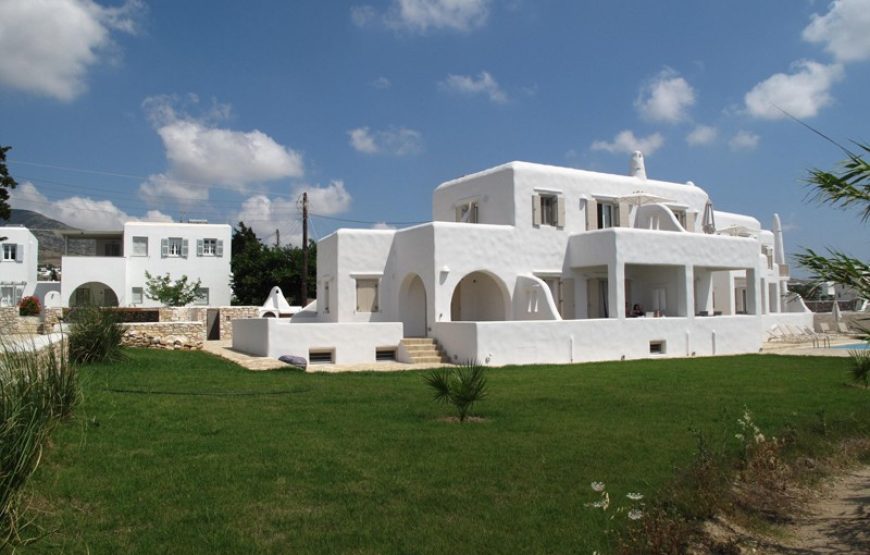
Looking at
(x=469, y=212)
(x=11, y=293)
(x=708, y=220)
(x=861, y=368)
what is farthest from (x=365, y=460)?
(x=11, y=293)

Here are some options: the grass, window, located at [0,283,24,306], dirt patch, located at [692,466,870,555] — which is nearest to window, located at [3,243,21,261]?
window, located at [0,283,24,306]

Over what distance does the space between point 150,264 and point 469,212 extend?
1124 inches

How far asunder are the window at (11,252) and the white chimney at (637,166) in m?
41.9

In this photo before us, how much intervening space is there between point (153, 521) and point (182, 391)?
762 centimetres

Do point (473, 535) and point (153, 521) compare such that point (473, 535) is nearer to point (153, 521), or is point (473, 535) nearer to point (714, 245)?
point (153, 521)

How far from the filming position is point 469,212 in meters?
26.4

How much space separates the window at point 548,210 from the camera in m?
24.8

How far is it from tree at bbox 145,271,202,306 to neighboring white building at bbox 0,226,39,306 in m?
9.69

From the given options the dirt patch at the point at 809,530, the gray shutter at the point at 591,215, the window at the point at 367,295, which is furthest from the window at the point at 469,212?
the dirt patch at the point at 809,530

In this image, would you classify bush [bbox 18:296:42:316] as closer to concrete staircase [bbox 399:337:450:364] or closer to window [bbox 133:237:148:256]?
window [bbox 133:237:148:256]

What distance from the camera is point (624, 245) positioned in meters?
23.5

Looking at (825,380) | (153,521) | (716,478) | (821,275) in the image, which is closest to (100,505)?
(153,521)

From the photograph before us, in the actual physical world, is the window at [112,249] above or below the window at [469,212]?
above

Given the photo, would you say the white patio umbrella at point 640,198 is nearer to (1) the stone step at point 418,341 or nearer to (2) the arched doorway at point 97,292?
(1) the stone step at point 418,341
